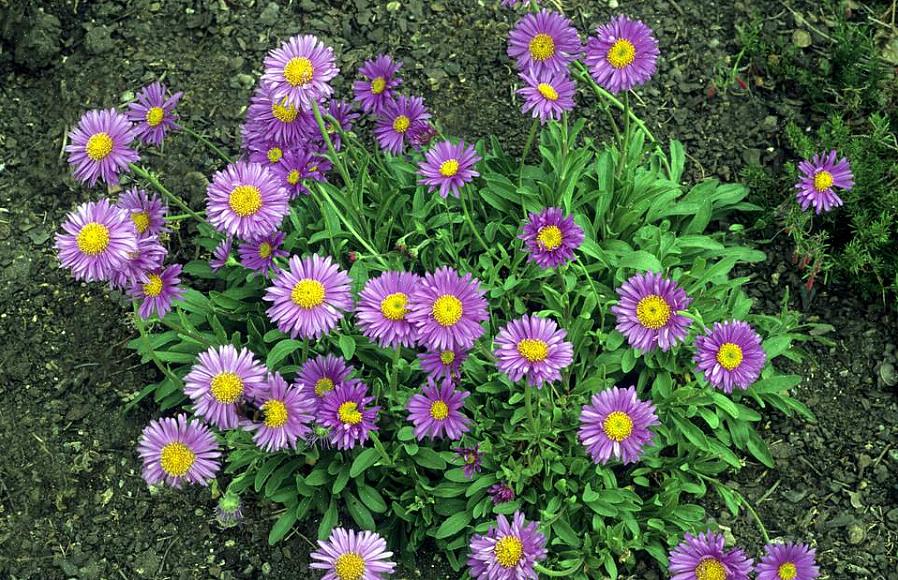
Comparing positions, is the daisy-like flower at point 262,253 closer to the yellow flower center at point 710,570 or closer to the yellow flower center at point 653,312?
the yellow flower center at point 653,312

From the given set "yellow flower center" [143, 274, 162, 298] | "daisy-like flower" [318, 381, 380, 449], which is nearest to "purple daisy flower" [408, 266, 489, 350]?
"daisy-like flower" [318, 381, 380, 449]

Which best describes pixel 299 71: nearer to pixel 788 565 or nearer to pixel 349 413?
pixel 349 413

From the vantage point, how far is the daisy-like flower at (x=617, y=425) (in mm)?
3961

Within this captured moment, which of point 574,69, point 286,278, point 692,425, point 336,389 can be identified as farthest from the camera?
point 574,69

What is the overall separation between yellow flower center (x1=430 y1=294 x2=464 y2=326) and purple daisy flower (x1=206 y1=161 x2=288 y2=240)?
29.8 inches

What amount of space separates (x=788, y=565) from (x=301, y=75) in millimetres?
2831

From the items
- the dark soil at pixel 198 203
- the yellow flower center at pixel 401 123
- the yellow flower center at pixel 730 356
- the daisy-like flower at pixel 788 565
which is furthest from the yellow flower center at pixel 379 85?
the daisy-like flower at pixel 788 565

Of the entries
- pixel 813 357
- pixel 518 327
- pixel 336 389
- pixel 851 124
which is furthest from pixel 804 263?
pixel 336 389

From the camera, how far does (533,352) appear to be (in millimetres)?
3891

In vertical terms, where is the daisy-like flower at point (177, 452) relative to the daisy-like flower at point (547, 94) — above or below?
below

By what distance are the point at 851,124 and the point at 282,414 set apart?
3.84 m

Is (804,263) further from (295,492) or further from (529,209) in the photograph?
(295,492)

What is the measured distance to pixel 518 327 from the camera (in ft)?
13.0

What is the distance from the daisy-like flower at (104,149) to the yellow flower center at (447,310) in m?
1.50
